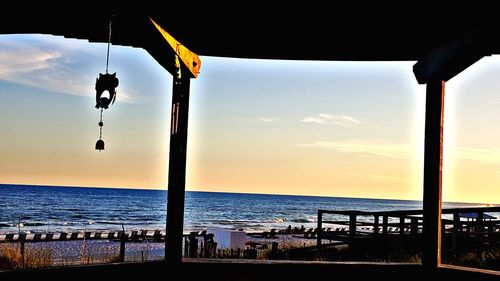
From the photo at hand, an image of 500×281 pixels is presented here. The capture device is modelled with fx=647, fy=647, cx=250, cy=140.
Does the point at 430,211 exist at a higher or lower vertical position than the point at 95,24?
lower

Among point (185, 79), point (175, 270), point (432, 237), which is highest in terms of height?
point (185, 79)

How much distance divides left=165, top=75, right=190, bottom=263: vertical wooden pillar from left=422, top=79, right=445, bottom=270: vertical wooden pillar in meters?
1.77

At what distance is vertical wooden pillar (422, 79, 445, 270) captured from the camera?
464 centimetres

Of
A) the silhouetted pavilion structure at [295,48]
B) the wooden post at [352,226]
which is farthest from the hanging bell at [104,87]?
the wooden post at [352,226]

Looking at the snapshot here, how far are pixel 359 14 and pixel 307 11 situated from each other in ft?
1.06

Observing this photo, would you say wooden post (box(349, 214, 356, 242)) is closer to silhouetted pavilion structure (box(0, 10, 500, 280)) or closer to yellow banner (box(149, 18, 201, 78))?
silhouetted pavilion structure (box(0, 10, 500, 280))

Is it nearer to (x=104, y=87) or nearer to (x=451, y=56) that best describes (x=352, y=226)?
(x=451, y=56)

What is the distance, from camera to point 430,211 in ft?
15.3

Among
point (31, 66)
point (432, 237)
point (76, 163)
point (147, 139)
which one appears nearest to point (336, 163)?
point (147, 139)

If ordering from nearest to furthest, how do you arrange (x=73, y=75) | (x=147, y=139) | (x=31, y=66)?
(x=73, y=75) → (x=31, y=66) → (x=147, y=139)

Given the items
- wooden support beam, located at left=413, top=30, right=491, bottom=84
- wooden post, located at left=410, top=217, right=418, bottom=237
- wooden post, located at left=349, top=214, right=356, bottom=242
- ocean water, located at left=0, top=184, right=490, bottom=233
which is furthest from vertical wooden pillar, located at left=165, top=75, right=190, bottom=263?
ocean water, located at left=0, top=184, right=490, bottom=233

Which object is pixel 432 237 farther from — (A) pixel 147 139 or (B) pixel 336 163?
(B) pixel 336 163

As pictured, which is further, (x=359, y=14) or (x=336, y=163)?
(x=336, y=163)

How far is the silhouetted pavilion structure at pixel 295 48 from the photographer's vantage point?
13.1 ft
